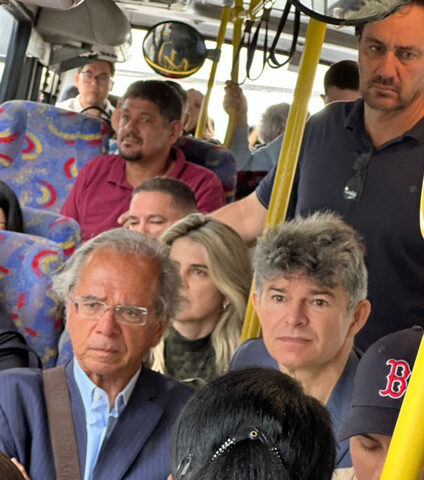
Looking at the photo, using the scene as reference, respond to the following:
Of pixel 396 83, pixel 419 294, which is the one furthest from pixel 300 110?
pixel 419 294

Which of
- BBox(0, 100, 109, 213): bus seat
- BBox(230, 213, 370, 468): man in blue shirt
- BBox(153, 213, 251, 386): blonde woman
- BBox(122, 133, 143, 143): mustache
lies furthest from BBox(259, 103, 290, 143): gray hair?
BBox(230, 213, 370, 468): man in blue shirt

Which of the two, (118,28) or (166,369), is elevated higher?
(118,28)

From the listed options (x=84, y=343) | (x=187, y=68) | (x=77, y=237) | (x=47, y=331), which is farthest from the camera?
(x=187, y=68)

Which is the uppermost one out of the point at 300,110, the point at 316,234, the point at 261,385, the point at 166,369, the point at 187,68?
the point at 187,68

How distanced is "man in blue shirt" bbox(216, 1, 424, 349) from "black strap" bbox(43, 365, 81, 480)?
782mm

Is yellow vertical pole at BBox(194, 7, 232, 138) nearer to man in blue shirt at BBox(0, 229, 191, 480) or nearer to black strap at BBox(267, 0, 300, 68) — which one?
black strap at BBox(267, 0, 300, 68)

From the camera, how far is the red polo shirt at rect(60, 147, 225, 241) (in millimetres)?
4305

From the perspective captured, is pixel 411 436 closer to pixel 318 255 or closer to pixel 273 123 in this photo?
pixel 318 255

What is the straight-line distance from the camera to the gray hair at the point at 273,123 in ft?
20.4

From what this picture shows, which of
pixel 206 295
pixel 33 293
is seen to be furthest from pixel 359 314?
pixel 33 293

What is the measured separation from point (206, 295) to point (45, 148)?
1884 millimetres

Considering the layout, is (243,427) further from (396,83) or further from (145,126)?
(145,126)

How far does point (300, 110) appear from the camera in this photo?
263 centimetres

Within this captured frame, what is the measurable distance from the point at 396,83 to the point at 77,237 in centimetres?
112
